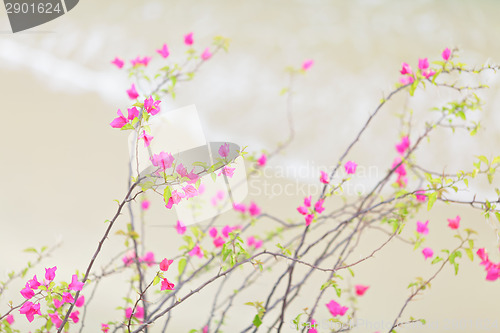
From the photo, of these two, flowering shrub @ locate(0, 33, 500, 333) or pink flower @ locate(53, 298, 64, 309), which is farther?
pink flower @ locate(53, 298, 64, 309)

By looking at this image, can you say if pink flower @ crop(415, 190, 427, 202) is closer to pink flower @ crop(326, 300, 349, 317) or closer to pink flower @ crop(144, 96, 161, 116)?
pink flower @ crop(326, 300, 349, 317)

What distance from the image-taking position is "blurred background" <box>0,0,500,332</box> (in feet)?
7.83

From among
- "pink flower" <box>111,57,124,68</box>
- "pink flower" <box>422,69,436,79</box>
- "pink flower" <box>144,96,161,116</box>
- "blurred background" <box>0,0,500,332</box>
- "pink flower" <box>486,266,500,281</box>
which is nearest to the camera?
"pink flower" <box>144,96,161,116</box>

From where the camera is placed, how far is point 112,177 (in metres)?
2.57

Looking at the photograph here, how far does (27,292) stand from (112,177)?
1.54m

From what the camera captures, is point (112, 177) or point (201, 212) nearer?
point (201, 212)

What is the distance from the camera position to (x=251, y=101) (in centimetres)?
325

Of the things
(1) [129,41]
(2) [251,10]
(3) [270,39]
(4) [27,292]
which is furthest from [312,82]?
(4) [27,292]

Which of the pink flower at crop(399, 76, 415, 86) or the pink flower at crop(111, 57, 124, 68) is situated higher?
the pink flower at crop(111, 57, 124, 68)

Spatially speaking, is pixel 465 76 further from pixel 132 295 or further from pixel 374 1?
pixel 132 295

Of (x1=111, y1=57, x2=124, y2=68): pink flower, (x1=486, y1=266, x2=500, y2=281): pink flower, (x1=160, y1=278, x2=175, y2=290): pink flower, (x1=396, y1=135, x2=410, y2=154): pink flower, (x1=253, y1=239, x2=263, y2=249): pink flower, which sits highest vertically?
(x1=111, y1=57, x2=124, y2=68): pink flower

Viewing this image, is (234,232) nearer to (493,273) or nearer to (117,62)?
(493,273)

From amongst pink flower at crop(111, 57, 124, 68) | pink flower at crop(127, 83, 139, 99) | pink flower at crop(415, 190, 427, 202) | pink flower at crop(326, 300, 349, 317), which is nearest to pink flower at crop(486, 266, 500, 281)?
pink flower at crop(415, 190, 427, 202)

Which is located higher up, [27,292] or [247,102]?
[247,102]
